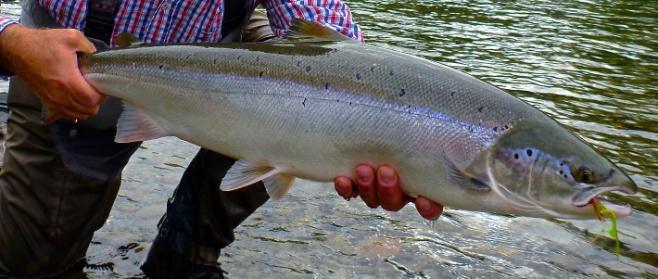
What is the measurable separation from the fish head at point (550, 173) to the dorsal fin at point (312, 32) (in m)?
0.67

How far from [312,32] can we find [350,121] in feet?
1.31

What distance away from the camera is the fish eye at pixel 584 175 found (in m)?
2.17

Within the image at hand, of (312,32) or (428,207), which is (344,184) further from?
(312,32)

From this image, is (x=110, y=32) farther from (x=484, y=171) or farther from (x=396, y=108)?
(x=484, y=171)

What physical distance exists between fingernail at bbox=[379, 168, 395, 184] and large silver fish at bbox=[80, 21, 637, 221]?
0.08 ft

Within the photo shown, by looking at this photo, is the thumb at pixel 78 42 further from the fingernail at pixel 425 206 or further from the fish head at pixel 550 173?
the fish head at pixel 550 173

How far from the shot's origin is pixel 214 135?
252 cm

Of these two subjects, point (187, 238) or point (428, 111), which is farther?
point (187, 238)

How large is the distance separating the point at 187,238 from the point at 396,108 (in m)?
1.26

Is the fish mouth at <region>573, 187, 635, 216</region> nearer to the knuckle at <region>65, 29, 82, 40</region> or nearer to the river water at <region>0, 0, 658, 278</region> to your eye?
the river water at <region>0, 0, 658, 278</region>

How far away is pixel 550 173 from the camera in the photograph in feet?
7.23

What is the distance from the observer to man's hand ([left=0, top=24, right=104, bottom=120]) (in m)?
2.47

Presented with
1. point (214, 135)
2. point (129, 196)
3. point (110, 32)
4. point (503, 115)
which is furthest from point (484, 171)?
point (129, 196)

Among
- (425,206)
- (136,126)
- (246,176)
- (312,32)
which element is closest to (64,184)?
(136,126)
